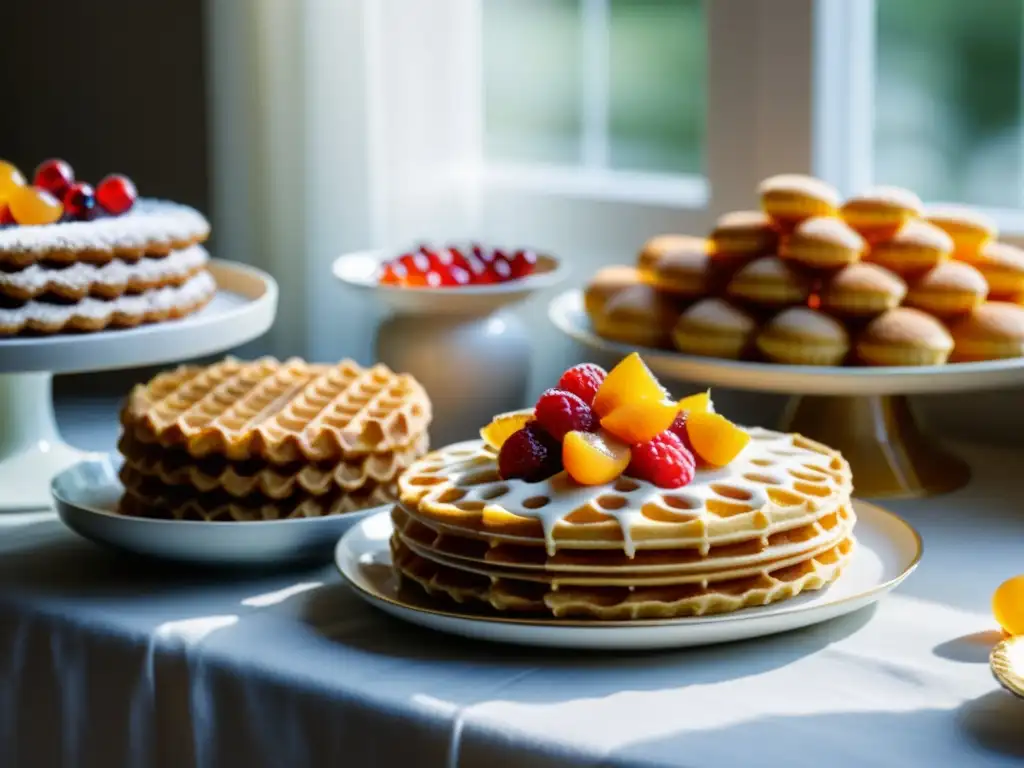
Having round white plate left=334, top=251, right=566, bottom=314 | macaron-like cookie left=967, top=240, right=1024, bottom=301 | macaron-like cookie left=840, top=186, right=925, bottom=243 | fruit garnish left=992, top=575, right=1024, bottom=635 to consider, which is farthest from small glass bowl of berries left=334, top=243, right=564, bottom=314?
fruit garnish left=992, top=575, right=1024, bottom=635

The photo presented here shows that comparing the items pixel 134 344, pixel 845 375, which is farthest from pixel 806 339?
pixel 134 344

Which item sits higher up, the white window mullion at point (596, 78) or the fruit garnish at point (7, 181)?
the white window mullion at point (596, 78)

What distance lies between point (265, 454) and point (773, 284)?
1.60ft

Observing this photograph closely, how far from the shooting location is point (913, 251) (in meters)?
1.34

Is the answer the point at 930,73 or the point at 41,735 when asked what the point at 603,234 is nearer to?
the point at 41,735

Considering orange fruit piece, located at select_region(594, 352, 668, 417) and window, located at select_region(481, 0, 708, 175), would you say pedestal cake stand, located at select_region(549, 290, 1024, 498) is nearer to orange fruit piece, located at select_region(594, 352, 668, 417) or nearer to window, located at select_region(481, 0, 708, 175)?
orange fruit piece, located at select_region(594, 352, 668, 417)

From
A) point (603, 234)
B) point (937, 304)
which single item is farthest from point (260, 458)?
point (603, 234)

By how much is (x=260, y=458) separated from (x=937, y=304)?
0.61m

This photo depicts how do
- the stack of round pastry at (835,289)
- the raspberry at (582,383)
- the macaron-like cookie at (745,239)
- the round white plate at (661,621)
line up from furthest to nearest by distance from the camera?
the macaron-like cookie at (745,239), the stack of round pastry at (835,289), the raspberry at (582,383), the round white plate at (661,621)

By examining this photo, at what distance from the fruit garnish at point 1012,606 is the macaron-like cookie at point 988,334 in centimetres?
35

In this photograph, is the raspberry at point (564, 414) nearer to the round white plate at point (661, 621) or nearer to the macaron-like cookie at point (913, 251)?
the round white plate at point (661, 621)

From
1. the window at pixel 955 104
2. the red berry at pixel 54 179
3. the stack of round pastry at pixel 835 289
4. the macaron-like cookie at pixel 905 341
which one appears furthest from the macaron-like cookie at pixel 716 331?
the window at pixel 955 104

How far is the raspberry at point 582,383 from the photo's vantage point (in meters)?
1.07

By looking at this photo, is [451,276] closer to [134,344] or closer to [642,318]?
[642,318]
